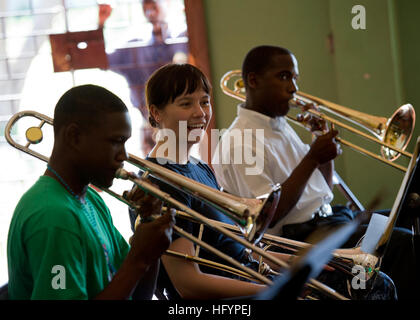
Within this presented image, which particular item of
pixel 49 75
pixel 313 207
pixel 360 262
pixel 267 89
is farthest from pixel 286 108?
pixel 49 75

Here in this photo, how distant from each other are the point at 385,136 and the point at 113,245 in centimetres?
168

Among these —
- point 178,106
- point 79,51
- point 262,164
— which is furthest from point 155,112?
point 79,51

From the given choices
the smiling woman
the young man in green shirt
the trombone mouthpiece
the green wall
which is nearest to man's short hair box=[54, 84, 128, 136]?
the young man in green shirt

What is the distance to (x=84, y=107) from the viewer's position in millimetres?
1266

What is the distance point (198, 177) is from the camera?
186 centimetres

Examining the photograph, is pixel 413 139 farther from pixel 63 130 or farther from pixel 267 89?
pixel 63 130

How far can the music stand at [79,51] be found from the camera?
3.55 m

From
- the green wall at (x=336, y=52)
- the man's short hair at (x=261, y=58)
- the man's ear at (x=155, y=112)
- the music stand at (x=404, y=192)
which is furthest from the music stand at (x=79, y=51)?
the music stand at (x=404, y=192)

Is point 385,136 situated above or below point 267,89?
below

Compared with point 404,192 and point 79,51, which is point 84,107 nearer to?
point 404,192

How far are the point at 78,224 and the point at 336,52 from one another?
2588mm

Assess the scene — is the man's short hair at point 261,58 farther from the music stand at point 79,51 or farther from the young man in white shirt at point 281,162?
the music stand at point 79,51

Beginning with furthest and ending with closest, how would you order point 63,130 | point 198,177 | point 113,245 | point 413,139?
point 413,139, point 198,177, point 113,245, point 63,130

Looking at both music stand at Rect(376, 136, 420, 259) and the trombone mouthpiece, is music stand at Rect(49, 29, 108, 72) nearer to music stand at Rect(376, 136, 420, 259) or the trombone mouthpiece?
the trombone mouthpiece
